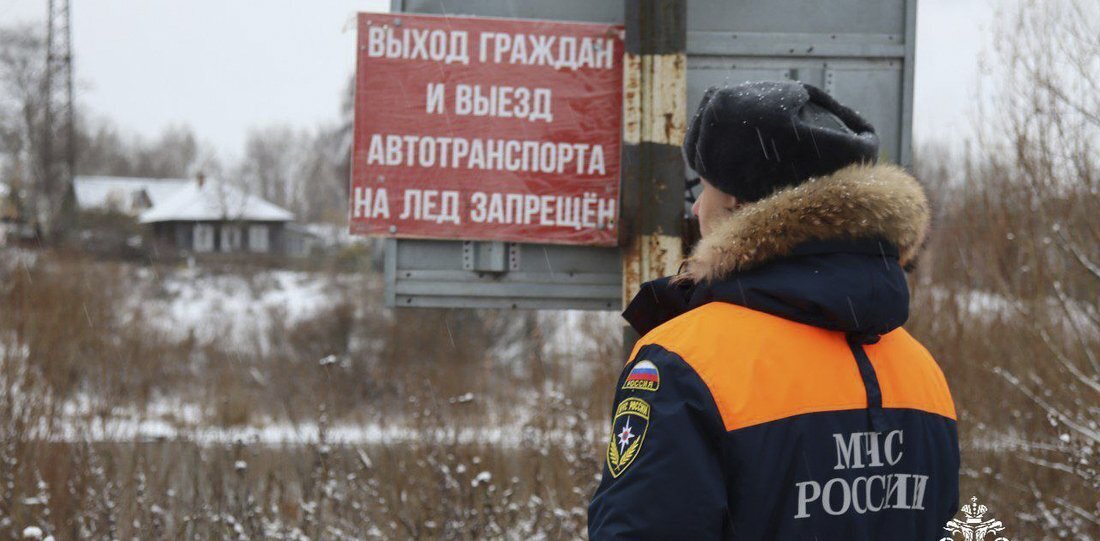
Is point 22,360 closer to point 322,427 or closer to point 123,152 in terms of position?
point 322,427

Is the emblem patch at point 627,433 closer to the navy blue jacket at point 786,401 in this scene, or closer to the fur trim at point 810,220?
the navy blue jacket at point 786,401

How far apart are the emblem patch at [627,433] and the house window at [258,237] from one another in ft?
197

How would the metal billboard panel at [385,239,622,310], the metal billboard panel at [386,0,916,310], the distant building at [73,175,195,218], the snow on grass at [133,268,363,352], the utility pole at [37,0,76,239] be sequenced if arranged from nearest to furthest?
the metal billboard panel at [386,0,916,310]
the metal billboard panel at [385,239,622,310]
the snow on grass at [133,268,363,352]
the utility pole at [37,0,76,239]
the distant building at [73,175,195,218]

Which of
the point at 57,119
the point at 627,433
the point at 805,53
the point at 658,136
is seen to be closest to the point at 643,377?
the point at 627,433

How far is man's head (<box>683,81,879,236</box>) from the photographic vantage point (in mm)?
1826

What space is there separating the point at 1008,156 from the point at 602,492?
7.57 metres

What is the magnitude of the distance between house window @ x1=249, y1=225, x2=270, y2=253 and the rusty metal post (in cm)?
5846

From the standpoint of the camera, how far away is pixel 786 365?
5.57 feet

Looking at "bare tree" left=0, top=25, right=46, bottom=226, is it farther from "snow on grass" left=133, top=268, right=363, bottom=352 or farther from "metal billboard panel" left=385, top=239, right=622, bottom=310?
"metal billboard panel" left=385, top=239, right=622, bottom=310

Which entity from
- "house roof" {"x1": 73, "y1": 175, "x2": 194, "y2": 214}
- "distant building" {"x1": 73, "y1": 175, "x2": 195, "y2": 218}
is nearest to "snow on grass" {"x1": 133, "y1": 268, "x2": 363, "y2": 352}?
"distant building" {"x1": 73, "y1": 175, "x2": 195, "y2": 218}

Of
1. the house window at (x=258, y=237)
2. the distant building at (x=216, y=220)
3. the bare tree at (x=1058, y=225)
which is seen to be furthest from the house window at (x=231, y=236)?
the bare tree at (x=1058, y=225)

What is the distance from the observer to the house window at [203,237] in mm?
56328

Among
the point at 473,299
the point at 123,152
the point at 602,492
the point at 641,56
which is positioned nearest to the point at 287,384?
the point at 473,299

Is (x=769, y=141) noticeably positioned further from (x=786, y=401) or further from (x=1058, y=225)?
(x=1058, y=225)
